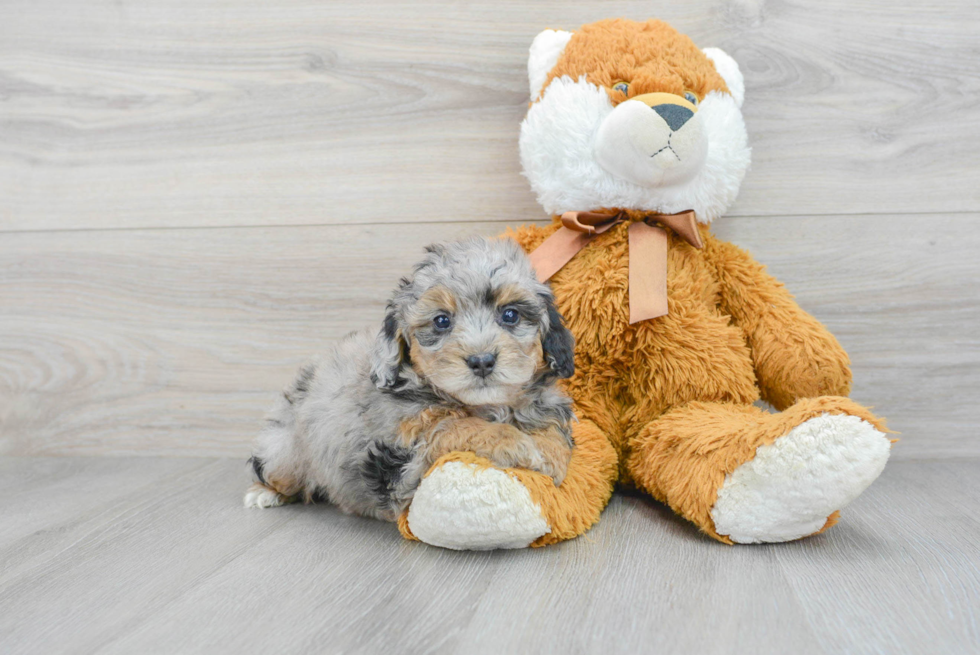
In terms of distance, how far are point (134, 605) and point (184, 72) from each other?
154cm

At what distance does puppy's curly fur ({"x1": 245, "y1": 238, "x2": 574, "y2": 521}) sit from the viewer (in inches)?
49.9

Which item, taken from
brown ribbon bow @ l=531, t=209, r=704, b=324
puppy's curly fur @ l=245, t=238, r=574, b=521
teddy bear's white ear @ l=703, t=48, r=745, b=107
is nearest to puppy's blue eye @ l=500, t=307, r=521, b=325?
puppy's curly fur @ l=245, t=238, r=574, b=521

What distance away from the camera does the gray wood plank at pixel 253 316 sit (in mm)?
1926

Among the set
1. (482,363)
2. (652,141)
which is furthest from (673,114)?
(482,363)

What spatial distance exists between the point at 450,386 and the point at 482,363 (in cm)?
8

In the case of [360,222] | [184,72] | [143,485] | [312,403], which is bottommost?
[143,485]

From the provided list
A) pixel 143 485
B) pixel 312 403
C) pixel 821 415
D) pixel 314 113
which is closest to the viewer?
pixel 821 415

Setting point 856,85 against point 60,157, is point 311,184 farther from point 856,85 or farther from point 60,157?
point 856,85

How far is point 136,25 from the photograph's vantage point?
208cm

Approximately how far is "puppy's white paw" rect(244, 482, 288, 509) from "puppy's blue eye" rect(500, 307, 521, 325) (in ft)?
2.54

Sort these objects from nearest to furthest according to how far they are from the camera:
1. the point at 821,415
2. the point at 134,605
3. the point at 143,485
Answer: the point at 134,605 → the point at 821,415 → the point at 143,485

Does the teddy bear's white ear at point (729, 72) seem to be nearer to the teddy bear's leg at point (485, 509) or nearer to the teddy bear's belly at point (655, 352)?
the teddy bear's belly at point (655, 352)

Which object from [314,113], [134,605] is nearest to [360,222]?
[314,113]

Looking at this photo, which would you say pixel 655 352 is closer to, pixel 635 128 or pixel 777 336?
pixel 777 336
